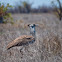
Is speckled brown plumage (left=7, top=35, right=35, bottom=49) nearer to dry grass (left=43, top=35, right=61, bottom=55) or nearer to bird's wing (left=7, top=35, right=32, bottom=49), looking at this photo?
bird's wing (left=7, top=35, right=32, bottom=49)

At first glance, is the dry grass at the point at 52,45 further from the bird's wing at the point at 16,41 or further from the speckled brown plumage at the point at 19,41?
the bird's wing at the point at 16,41

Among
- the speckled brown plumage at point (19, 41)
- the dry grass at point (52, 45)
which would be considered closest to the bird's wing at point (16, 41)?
the speckled brown plumage at point (19, 41)

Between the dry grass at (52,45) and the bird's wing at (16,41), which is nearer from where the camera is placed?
the bird's wing at (16,41)

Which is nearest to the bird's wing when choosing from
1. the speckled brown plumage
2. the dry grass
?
the speckled brown plumage

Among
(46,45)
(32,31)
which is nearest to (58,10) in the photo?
(32,31)

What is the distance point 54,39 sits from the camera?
5621 mm

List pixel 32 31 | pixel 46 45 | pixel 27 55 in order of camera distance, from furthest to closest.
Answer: pixel 32 31 → pixel 46 45 → pixel 27 55

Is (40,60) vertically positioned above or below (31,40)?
below

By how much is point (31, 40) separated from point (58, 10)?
28.6ft

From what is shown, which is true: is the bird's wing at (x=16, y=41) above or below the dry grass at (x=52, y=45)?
above

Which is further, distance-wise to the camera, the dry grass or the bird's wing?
the dry grass

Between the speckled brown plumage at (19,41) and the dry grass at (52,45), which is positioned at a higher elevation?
the speckled brown plumage at (19,41)

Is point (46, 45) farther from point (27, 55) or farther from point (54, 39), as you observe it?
point (27, 55)

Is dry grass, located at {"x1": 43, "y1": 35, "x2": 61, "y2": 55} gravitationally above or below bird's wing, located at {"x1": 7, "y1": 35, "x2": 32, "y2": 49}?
below
